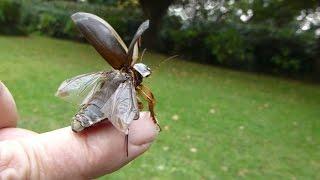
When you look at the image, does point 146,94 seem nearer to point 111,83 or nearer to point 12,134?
point 111,83

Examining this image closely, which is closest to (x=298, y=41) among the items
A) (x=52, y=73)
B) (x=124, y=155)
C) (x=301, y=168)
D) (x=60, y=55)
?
(x=60, y=55)

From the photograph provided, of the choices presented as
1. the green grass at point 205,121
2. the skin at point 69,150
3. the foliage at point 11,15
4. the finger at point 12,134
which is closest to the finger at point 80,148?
the skin at point 69,150

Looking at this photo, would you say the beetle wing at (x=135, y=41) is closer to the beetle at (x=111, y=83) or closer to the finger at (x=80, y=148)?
the beetle at (x=111, y=83)

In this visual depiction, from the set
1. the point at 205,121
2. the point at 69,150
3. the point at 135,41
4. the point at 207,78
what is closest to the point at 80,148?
the point at 69,150

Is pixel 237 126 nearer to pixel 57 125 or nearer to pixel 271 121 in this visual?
pixel 271 121

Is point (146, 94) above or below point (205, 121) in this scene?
above

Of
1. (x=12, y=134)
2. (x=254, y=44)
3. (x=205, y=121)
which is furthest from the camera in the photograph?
(x=254, y=44)
